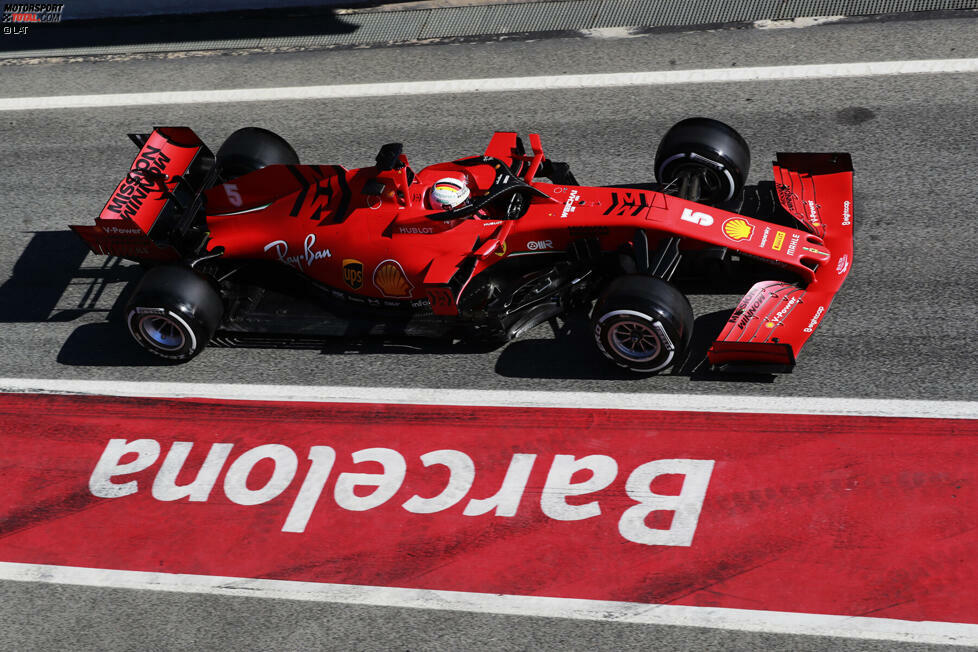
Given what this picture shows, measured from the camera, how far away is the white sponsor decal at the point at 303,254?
951 centimetres

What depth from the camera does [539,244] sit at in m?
9.17

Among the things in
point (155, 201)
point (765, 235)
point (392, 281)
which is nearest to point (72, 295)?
point (155, 201)

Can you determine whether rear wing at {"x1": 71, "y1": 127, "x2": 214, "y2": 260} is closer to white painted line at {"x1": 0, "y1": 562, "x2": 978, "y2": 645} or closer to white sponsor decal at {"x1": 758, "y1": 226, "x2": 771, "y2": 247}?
white painted line at {"x1": 0, "y1": 562, "x2": 978, "y2": 645}

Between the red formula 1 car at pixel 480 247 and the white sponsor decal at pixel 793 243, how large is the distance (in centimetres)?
2

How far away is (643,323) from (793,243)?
1.59m

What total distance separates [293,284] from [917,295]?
557cm

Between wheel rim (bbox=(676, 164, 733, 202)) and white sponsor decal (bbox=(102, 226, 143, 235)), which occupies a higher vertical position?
wheel rim (bbox=(676, 164, 733, 202))

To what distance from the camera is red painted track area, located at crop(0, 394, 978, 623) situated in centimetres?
758

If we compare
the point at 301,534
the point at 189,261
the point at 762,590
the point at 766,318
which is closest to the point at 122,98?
the point at 189,261

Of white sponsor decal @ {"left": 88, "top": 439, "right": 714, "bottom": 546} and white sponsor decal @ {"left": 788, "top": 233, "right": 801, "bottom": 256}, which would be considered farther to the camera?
white sponsor decal @ {"left": 788, "top": 233, "right": 801, "bottom": 256}

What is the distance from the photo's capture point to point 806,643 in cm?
714

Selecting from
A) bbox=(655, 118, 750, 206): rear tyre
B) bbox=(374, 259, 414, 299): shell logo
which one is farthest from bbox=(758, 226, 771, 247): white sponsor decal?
bbox=(374, 259, 414, 299): shell logo

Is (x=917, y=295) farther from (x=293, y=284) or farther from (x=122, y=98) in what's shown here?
(x=122, y=98)

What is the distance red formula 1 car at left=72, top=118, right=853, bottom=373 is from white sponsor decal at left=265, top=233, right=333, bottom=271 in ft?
0.04
